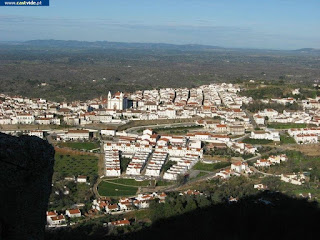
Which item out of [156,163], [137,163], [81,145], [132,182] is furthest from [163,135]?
A: [132,182]

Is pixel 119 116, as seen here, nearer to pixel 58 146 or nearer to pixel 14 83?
pixel 58 146

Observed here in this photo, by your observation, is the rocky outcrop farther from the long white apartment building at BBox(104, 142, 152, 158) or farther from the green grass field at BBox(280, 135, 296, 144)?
the green grass field at BBox(280, 135, 296, 144)

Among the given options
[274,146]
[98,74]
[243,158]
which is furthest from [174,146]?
[98,74]

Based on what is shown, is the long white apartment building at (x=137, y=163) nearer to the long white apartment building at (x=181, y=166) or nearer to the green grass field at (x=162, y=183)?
the long white apartment building at (x=181, y=166)

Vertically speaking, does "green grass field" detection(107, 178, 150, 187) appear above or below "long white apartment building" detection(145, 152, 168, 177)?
below

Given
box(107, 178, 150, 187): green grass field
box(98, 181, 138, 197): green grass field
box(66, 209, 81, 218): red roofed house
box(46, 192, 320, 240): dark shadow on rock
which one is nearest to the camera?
box(46, 192, 320, 240): dark shadow on rock

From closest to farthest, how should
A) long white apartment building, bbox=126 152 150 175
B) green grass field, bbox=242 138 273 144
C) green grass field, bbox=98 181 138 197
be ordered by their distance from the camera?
green grass field, bbox=98 181 138 197 → long white apartment building, bbox=126 152 150 175 → green grass field, bbox=242 138 273 144

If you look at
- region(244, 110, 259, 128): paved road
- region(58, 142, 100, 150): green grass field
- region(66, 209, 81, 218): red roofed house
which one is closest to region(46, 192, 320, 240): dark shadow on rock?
region(66, 209, 81, 218): red roofed house
